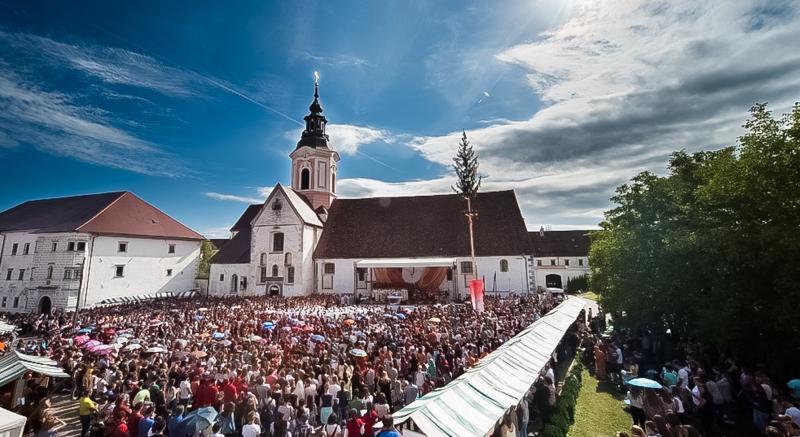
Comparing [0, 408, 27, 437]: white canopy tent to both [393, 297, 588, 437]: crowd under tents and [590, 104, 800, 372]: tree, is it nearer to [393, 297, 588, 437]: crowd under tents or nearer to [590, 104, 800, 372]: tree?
[393, 297, 588, 437]: crowd under tents

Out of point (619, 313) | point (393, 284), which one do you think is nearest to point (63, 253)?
point (393, 284)

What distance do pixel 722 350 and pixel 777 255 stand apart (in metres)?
5.02

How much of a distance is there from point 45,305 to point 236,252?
1613 centimetres

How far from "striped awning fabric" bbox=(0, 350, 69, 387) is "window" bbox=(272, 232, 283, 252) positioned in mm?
27404

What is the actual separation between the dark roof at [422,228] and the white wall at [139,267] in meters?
14.9

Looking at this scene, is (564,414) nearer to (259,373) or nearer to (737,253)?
(737,253)

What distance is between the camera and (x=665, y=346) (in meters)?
16.2

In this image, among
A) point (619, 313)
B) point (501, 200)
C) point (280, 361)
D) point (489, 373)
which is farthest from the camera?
point (501, 200)

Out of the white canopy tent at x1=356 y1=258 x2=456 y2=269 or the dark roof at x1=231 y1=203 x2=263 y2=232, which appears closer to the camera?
the white canopy tent at x1=356 y1=258 x2=456 y2=269

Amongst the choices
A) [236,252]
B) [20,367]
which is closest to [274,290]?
[236,252]

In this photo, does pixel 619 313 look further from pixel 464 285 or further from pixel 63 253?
pixel 63 253

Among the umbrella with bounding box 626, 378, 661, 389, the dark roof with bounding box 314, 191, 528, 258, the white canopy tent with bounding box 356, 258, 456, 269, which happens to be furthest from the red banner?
the dark roof with bounding box 314, 191, 528, 258

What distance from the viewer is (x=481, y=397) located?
7.07 meters

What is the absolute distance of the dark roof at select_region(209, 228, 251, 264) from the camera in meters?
40.3
